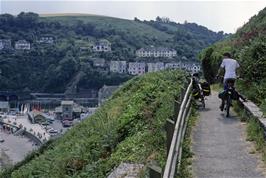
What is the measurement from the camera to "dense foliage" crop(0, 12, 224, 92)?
11209 cm

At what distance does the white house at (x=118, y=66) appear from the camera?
361ft

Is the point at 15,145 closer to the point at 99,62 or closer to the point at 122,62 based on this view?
the point at 122,62

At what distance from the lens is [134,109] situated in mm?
13930

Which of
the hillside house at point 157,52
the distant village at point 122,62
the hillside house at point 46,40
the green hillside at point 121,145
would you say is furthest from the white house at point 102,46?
the green hillside at point 121,145

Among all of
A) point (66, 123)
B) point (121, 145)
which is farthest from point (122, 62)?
point (121, 145)

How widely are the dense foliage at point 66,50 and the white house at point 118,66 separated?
9.26 ft

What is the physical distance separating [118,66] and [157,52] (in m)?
18.1

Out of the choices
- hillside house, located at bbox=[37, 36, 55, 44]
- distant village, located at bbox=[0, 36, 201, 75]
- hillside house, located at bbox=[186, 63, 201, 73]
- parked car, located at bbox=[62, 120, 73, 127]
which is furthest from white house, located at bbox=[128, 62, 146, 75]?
hillside house, located at bbox=[186, 63, 201, 73]

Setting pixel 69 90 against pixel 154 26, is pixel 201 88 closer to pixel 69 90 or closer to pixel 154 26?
pixel 69 90

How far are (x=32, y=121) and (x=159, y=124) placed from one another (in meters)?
80.3

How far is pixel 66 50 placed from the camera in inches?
4946

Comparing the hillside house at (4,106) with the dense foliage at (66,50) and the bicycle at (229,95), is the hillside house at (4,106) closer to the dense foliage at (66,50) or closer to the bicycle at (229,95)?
the dense foliage at (66,50)

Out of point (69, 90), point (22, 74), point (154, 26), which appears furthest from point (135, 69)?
point (154, 26)

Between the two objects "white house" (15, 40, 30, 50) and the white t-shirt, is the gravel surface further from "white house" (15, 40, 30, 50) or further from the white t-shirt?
"white house" (15, 40, 30, 50)
